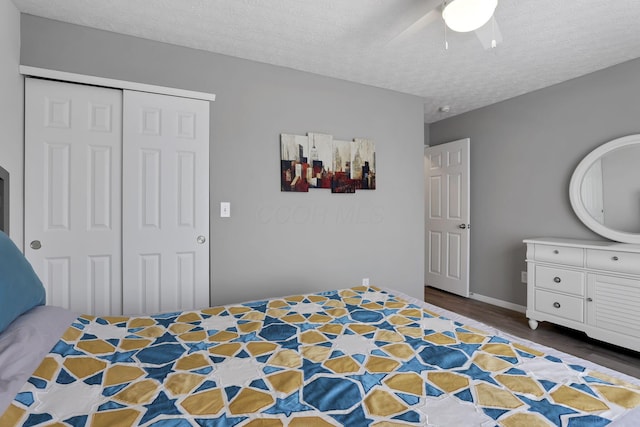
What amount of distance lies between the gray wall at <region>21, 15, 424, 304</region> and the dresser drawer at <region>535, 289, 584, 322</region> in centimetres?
114

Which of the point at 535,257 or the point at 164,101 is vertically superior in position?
the point at 164,101

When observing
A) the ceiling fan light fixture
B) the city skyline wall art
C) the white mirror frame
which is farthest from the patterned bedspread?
the white mirror frame

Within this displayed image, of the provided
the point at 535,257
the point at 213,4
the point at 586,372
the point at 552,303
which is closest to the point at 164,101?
the point at 213,4

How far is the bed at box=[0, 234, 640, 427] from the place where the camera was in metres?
0.88

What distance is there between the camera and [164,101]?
2.47 metres

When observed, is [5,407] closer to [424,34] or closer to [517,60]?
[424,34]

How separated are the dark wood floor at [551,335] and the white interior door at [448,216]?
0.33 metres

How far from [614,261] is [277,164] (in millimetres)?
2875

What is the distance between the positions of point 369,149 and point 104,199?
2336 mm

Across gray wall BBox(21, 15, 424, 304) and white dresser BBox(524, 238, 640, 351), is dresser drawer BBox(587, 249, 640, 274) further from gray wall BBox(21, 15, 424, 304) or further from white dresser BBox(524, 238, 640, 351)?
gray wall BBox(21, 15, 424, 304)

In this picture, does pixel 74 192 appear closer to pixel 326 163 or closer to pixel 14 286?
pixel 14 286

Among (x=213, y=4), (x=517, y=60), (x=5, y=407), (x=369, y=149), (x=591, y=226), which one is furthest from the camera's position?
(x=369, y=149)

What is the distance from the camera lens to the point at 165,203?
248 centimetres

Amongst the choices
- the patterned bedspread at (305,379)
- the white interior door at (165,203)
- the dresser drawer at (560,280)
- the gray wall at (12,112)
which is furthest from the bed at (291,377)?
the dresser drawer at (560,280)
